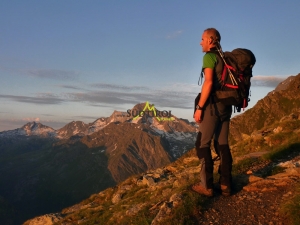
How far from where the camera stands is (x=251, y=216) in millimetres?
7848

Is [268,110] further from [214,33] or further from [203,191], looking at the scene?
[214,33]

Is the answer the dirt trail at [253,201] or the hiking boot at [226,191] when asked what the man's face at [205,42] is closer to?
the hiking boot at [226,191]

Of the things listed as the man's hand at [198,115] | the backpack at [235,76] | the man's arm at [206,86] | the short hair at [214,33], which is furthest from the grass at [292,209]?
the short hair at [214,33]

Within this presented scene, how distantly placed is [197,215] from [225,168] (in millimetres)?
1957

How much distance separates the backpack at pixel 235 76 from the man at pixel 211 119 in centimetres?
15

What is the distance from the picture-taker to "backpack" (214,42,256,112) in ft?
27.5

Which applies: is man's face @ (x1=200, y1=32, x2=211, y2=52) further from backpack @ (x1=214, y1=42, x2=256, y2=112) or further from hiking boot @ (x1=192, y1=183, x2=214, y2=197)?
hiking boot @ (x1=192, y1=183, x2=214, y2=197)

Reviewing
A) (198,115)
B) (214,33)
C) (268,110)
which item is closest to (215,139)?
(198,115)

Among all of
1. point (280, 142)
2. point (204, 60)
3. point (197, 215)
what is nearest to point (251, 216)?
point (197, 215)

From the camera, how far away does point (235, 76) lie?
27.6 ft

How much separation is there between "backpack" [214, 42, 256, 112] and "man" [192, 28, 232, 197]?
0.15 metres

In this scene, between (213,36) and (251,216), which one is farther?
(213,36)

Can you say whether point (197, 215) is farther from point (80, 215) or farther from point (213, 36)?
point (80, 215)

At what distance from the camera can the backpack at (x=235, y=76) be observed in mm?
8367
